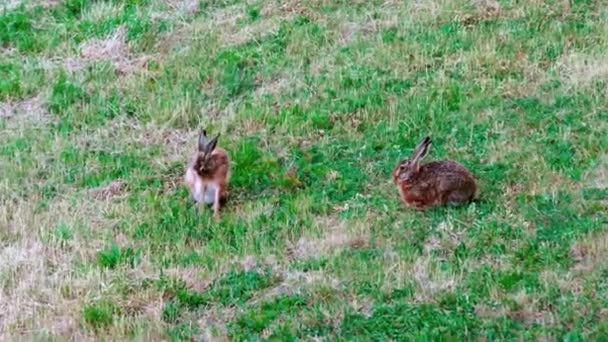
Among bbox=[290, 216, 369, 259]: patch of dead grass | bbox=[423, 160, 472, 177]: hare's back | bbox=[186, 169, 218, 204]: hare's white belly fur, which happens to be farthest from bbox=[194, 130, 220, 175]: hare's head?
bbox=[423, 160, 472, 177]: hare's back

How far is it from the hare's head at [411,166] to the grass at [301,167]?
0.26 meters

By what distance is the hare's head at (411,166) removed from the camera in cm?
1119

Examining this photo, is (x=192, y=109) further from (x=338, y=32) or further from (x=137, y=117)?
(x=338, y=32)

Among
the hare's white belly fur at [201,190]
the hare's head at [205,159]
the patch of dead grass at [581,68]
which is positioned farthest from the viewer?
the patch of dead grass at [581,68]

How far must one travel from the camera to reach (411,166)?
11.3 m

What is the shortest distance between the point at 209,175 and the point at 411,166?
1.96 meters

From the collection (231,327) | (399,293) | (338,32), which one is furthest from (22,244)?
(338,32)

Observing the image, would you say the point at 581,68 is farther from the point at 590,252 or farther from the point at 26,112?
the point at 26,112

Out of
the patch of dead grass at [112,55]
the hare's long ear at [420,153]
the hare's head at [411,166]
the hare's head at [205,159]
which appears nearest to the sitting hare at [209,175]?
the hare's head at [205,159]

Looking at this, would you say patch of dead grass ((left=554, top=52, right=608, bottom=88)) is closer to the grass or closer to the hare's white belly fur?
the grass

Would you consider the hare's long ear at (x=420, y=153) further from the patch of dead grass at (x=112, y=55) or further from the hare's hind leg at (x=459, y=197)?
the patch of dead grass at (x=112, y=55)

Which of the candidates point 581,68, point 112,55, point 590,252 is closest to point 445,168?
point 590,252

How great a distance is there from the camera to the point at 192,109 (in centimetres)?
1438

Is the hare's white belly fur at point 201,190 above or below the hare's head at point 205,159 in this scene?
below
